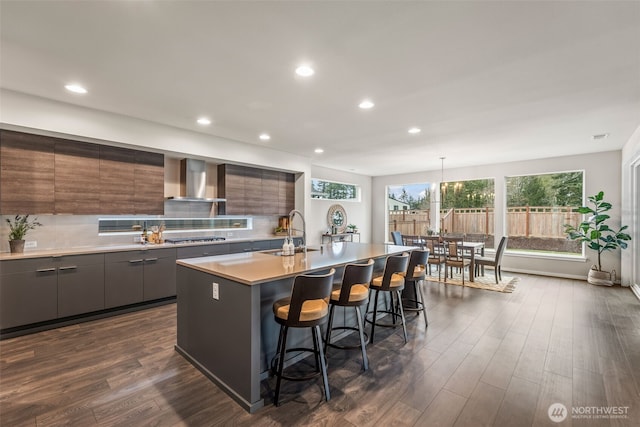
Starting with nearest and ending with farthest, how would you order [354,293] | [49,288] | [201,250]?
[354,293]
[49,288]
[201,250]

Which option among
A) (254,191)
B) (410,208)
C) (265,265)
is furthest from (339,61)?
(410,208)

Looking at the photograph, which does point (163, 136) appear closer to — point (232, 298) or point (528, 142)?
point (232, 298)

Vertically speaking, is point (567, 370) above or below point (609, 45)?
below

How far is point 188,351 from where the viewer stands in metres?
2.77

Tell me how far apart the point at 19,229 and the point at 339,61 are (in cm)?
415

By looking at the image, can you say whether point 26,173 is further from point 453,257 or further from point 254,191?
point 453,257

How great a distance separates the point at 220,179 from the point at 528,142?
557 cm

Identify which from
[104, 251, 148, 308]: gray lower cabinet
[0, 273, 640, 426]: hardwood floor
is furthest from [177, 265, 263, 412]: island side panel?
[104, 251, 148, 308]: gray lower cabinet

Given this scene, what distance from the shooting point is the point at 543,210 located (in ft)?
22.5

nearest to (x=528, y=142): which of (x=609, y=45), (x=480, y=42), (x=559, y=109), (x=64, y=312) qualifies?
(x=559, y=109)

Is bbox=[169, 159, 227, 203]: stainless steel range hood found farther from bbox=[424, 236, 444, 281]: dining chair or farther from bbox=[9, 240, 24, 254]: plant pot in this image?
bbox=[424, 236, 444, 281]: dining chair

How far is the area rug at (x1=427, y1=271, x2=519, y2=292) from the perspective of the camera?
17.8 feet

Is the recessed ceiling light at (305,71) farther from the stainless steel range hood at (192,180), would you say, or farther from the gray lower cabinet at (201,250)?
the gray lower cabinet at (201,250)

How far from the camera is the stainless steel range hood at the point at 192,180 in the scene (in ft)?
16.4
